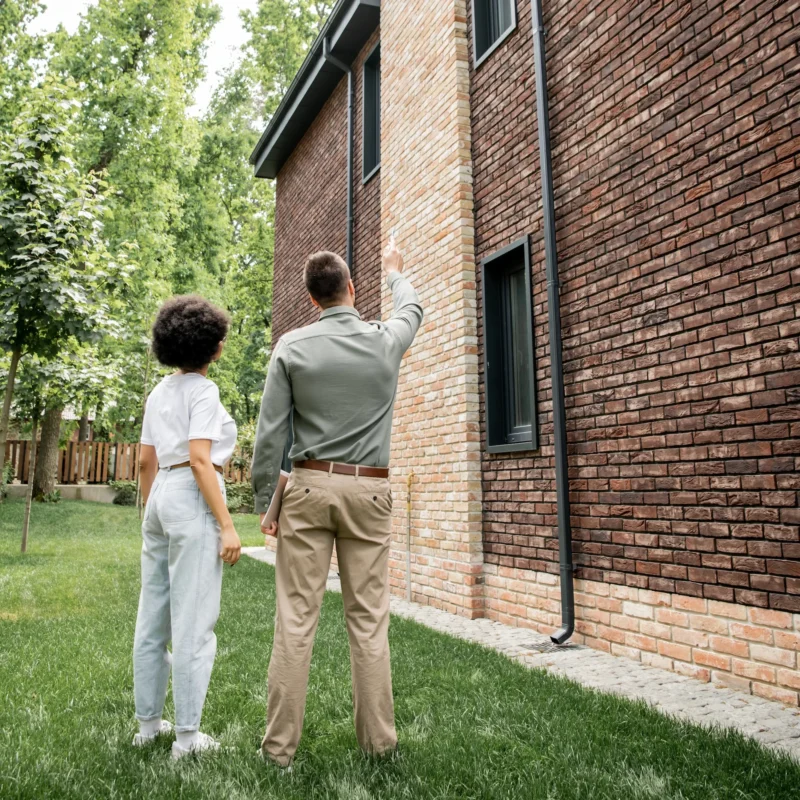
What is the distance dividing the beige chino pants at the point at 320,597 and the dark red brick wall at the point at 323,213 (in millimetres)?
6413

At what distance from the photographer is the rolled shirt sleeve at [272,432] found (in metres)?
2.91

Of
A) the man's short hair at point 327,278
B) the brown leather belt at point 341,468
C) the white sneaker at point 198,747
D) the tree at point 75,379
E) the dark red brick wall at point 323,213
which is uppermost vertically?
the dark red brick wall at point 323,213

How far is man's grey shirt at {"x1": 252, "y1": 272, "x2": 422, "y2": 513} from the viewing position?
9.57 ft

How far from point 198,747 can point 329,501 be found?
114cm

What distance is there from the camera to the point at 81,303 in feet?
28.3

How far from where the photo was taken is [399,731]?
10.7 ft

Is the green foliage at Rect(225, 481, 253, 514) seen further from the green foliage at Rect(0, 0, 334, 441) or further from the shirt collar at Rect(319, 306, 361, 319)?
the shirt collar at Rect(319, 306, 361, 319)

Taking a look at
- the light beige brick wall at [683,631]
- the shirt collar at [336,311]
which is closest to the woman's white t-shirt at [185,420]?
the shirt collar at [336,311]

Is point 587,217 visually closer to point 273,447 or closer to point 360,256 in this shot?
point 273,447

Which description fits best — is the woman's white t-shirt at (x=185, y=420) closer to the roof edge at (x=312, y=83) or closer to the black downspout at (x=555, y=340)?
the black downspout at (x=555, y=340)

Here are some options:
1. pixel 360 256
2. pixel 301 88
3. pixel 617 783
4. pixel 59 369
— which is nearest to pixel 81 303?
pixel 59 369

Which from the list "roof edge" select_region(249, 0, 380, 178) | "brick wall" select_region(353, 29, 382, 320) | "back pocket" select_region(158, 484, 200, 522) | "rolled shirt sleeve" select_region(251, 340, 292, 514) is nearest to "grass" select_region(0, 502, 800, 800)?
"back pocket" select_region(158, 484, 200, 522)

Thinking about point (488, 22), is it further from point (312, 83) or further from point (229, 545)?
point (229, 545)

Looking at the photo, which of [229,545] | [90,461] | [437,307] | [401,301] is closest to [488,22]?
[437,307]
